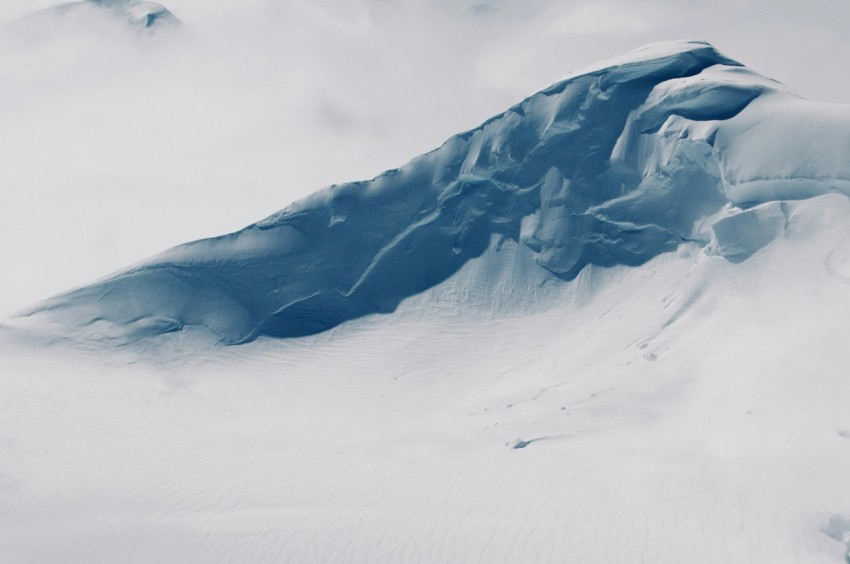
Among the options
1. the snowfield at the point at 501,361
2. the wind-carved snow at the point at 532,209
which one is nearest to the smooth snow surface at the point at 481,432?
the snowfield at the point at 501,361

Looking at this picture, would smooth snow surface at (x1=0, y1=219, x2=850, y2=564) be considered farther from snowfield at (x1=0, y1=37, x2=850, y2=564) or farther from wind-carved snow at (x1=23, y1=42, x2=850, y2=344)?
wind-carved snow at (x1=23, y1=42, x2=850, y2=344)

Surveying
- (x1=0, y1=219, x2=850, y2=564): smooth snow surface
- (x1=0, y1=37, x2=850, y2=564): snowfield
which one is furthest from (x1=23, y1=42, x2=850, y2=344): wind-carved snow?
(x1=0, y1=219, x2=850, y2=564): smooth snow surface

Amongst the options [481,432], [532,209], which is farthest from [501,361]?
[532,209]

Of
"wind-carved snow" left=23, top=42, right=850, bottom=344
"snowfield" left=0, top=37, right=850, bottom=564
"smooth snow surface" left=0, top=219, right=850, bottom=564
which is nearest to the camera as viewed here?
"smooth snow surface" left=0, top=219, right=850, bottom=564

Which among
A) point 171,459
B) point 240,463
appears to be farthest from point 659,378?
point 171,459

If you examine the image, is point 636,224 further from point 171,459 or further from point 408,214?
point 171,459

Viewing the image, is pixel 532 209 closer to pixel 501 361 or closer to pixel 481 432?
pixel 501 361

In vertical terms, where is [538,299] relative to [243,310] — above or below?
below
